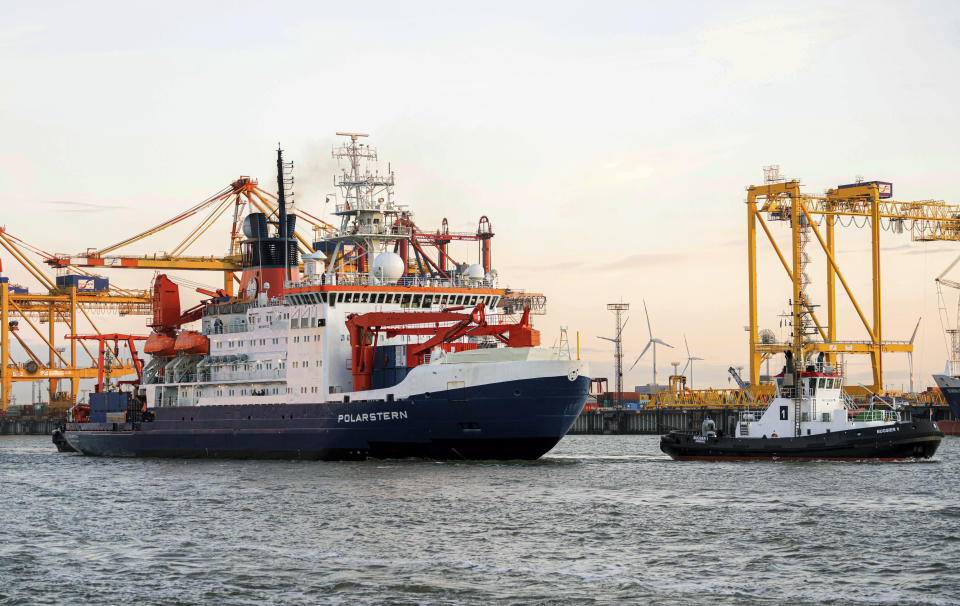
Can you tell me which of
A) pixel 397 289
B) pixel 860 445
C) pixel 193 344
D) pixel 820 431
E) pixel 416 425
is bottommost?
pixel 860 445

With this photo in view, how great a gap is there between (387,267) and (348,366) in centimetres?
528

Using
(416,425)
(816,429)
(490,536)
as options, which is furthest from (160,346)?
(490,536)

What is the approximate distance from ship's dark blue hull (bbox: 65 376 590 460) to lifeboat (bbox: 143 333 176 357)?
261 inches

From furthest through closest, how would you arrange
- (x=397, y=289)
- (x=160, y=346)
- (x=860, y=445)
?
(x=160, y=346) → (x=397, y=289) → (x=860, y=445)

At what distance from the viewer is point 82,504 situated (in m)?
40.3

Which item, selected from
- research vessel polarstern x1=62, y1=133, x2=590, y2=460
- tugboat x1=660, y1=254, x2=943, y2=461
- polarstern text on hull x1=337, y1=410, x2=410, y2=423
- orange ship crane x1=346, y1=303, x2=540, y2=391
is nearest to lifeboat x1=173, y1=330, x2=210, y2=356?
research vessel polarstern x1=62, y1=133, x2=590, y2=460

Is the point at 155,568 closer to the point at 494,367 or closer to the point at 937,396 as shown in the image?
the point at 494,367

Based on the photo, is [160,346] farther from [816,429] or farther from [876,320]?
[876,320]

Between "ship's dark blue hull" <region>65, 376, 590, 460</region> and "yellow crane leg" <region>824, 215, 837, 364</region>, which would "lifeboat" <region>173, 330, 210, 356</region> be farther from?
"yellow crane leg" <region>824, 215, 837, 364</region>

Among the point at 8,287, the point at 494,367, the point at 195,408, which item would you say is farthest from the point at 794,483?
the point at 8,287

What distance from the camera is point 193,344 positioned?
200ft

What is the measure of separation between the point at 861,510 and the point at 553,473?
14449mm

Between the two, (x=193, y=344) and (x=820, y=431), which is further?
(x=193, y=344)

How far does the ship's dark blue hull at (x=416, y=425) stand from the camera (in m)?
47.8
